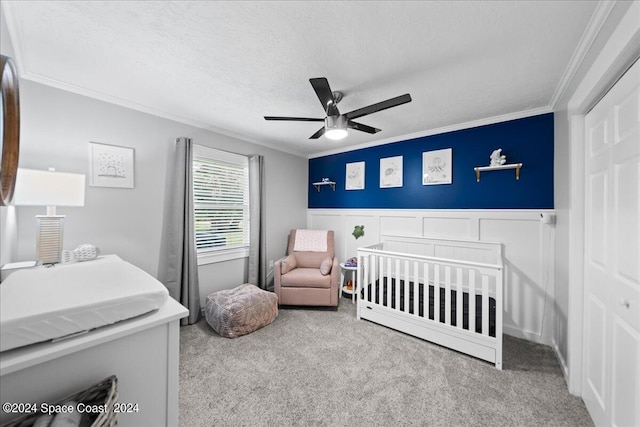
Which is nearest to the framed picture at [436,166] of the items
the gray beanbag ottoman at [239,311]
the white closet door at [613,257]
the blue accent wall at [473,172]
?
the blue accent wall at [473,172]

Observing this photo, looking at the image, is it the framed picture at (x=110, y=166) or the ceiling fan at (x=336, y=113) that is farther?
the framed picture at (x=110, y=166)

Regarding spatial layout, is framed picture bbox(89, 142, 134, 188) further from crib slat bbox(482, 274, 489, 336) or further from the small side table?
crib slat bbox(482, 274, 489, 336)

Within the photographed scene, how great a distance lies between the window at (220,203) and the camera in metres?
3.05

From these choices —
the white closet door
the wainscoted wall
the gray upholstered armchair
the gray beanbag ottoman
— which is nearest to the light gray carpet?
the gray beanbag ottoman

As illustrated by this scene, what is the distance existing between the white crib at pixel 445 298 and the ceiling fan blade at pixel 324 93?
1561mm

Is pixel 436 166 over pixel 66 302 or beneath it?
over

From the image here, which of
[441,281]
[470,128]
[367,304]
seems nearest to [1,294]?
[367,304]

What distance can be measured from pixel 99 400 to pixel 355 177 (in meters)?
3.56

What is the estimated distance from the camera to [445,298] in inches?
91.6

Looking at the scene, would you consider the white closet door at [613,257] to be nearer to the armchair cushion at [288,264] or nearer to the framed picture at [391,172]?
the framed picture at [391,172]

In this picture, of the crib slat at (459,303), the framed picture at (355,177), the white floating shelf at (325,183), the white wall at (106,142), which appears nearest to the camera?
the white wall at (106,142)

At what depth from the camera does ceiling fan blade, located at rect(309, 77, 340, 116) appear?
5.15 feet

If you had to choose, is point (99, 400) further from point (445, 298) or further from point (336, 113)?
point (445, 298)

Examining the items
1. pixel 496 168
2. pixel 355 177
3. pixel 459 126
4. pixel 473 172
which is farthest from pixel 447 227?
pixel 355 177
